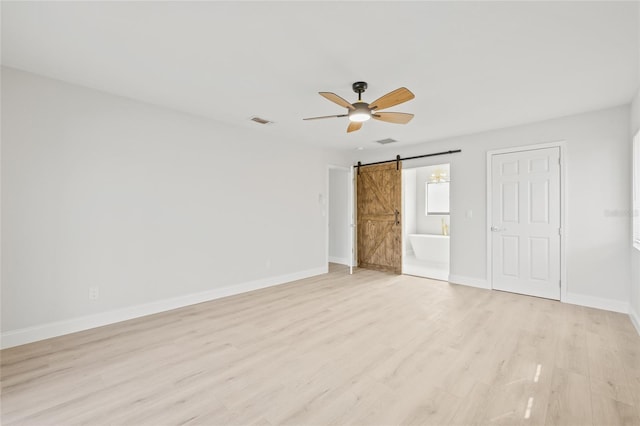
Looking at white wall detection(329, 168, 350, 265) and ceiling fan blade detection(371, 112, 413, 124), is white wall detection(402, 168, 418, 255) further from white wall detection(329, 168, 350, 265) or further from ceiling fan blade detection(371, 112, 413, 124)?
ceiling fan blade detection(371, 112, 413, 124)

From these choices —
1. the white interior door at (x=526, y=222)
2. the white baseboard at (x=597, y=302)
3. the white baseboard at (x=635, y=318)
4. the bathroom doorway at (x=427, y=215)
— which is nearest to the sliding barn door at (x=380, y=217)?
the bathroom doorway at (x=427, y=215)

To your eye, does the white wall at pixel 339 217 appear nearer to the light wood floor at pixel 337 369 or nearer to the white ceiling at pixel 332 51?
the light wood floor at pixel 337 369

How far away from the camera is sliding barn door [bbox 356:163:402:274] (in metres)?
5.89

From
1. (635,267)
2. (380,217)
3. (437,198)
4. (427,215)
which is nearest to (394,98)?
(635,267)

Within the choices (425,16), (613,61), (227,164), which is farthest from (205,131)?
(613,61)

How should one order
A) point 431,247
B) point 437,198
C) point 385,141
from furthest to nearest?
point 437,198
point 431,247
point 385,141

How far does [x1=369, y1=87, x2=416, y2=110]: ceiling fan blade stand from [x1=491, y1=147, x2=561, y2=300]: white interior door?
2.83 meters

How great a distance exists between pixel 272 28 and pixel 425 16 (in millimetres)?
1070

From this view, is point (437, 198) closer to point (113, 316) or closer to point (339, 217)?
point (339, 217)

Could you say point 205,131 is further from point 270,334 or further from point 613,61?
point 613,61

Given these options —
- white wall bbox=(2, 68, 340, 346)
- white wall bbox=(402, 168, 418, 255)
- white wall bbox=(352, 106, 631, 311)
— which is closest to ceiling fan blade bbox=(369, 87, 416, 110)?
white wall bbox=(2, 68, 340, 346)

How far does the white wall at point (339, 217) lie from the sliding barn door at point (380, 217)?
497 millimetres

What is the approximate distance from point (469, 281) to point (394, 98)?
11.9 ft

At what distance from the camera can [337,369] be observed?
92.8 inches
